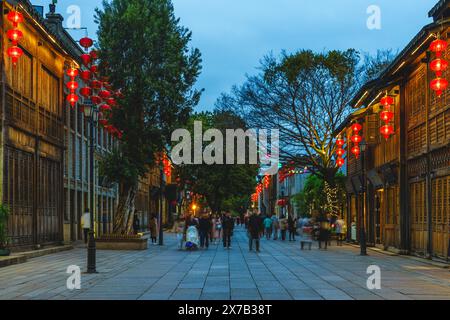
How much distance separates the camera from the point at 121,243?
36.8 meters

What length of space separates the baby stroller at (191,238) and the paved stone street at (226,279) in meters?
6.13

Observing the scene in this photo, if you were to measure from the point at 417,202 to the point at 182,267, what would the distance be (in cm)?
1134

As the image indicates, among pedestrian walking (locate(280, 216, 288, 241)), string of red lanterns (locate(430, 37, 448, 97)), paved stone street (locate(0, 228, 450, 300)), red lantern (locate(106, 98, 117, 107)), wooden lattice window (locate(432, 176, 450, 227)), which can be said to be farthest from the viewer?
pedestrian walking (locate(280, 216, 288, 241))

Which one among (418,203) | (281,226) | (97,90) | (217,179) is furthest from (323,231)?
(217,179)

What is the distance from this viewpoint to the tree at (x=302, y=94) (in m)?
47.6

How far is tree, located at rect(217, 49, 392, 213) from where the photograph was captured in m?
47.6

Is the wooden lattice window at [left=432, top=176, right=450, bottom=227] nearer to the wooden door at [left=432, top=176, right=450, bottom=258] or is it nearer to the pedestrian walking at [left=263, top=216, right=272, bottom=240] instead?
the wooden door at [left=432, top=176, right=450, bottom=258]

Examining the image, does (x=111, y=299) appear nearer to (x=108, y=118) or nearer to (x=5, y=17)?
(x=5, y=17)

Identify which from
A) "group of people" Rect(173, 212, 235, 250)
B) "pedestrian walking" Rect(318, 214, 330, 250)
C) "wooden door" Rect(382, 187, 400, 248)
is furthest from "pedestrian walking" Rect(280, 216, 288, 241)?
"wooden door" Rect(382, 187, 400, 248)

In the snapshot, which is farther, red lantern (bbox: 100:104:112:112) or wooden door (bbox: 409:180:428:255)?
red lantern (bbox: 100:104:112:112)

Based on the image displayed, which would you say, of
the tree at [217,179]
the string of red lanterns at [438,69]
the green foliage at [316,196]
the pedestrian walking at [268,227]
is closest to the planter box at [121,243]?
the green foliage at [316,196]

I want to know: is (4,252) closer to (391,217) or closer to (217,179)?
(391,217)

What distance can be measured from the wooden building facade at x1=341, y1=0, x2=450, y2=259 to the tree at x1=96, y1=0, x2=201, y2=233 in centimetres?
949

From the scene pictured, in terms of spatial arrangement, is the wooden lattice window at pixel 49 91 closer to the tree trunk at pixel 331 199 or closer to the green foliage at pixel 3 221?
the green foliage at pixel 3 221
